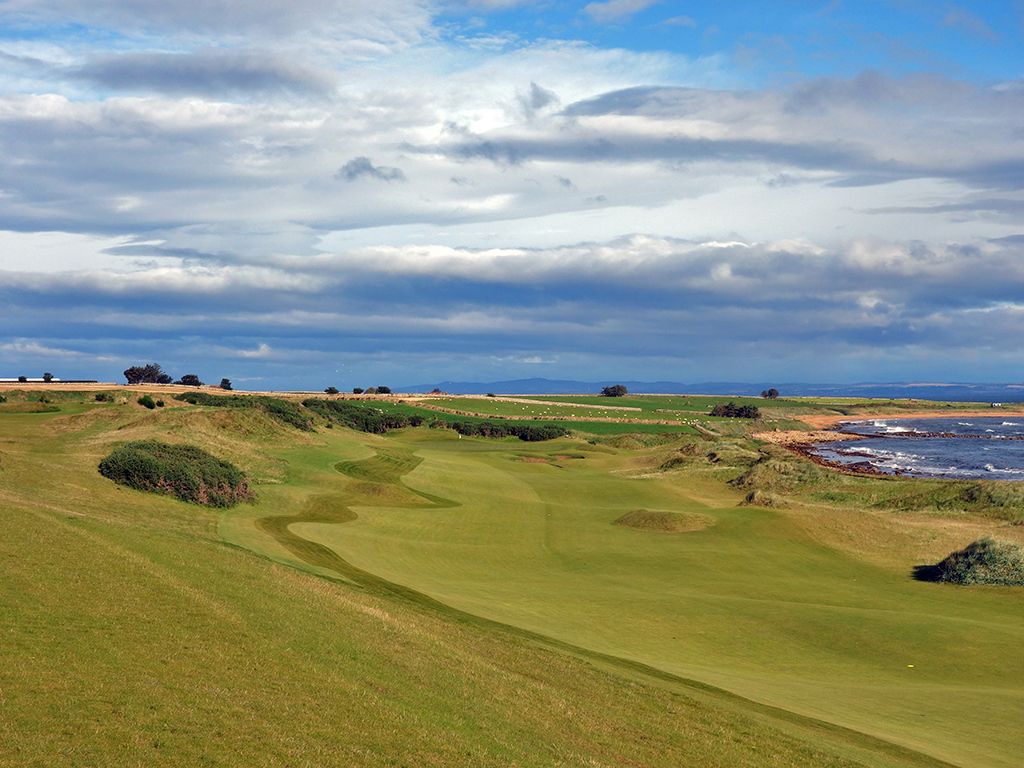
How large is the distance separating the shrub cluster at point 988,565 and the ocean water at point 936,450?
57.2 m

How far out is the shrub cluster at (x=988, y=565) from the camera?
138ft

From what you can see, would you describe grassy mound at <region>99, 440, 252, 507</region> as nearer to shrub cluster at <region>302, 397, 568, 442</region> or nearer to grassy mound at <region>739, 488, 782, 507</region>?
grassy mound at <region>739, 488, 782, 507</region>

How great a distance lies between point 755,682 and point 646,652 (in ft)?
12.1

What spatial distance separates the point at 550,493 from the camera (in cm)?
7369

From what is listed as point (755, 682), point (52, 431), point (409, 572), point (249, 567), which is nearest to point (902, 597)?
point (755, 682)

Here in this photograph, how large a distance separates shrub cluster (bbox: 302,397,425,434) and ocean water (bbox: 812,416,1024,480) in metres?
58.1

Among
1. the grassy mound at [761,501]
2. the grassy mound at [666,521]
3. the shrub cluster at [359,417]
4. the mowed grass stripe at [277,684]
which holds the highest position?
the shrub cluster at [359,417]

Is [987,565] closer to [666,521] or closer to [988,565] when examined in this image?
[988,565]

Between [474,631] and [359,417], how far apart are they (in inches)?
4070

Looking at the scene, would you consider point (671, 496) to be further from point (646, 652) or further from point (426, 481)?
point (646, 652)

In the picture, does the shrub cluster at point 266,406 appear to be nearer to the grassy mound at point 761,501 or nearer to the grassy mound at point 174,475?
the grassy mound at point 174,475

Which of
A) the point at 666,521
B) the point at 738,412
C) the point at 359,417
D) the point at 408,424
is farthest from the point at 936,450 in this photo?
the point at 666,521

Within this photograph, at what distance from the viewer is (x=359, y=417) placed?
128m

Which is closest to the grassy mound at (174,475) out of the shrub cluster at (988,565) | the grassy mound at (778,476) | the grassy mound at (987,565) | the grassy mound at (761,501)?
the grassy mound at (761,501)
